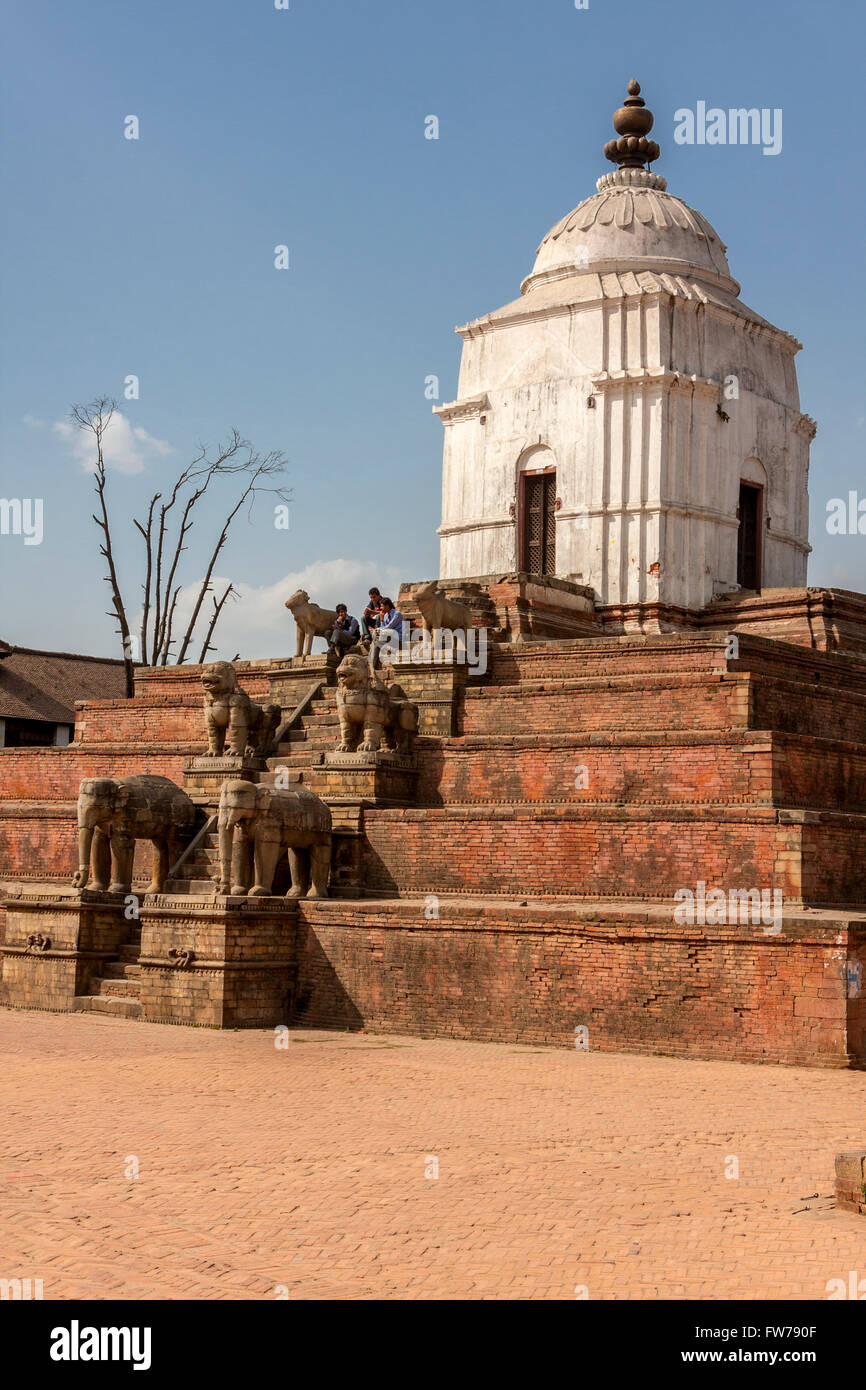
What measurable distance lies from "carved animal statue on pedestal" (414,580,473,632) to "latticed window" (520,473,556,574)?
4.86 metres

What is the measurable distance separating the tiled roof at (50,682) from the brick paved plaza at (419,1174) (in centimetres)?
2499

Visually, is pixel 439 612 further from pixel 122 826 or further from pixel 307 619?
pixel 122 826

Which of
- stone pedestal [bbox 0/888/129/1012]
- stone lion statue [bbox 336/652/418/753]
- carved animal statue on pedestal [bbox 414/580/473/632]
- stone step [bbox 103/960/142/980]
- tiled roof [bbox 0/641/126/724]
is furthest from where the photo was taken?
tiled roof [bbox 0/641/126/724]

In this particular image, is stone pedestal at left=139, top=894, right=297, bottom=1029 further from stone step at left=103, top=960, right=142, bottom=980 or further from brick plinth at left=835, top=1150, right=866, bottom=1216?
brick plinth at left=835, top=1150, right=866, bottom=1216

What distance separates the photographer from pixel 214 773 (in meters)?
18.5

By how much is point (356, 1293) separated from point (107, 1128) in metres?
3.84

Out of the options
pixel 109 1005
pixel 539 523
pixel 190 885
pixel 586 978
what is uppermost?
pixel 539 523

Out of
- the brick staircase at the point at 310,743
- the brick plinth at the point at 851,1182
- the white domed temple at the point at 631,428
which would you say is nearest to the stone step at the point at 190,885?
the brick staircase at the point at 310,743

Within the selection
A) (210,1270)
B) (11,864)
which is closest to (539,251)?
(11,864)

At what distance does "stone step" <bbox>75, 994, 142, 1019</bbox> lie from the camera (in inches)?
593

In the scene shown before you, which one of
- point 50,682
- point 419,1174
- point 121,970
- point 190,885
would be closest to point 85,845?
point 190,885

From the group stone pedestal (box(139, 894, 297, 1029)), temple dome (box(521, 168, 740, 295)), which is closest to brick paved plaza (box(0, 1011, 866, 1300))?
stone pedestal (box(139, 894, 297, 1029))

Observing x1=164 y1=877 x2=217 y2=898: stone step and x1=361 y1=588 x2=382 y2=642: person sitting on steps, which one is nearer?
x1=164 y1=877 x2=217 y2=898: stone step

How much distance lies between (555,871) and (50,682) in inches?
1017
